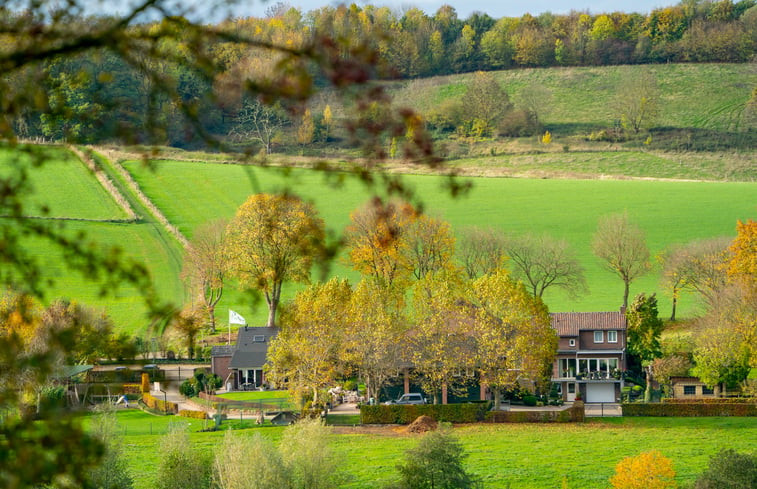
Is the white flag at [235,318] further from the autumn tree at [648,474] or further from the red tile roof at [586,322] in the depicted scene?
the autumn tree at [648,474]

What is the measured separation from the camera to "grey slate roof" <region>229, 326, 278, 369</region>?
5188cm

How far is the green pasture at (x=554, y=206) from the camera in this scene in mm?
62188

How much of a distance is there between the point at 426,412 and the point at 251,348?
1175 cm

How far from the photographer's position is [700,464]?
121ft

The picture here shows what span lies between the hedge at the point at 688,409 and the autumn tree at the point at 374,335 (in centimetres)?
1138

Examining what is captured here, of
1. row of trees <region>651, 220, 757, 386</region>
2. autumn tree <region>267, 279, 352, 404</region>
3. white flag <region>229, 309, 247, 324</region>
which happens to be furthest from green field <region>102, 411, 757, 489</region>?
white flag <region>229, 309, 247, 324</region>

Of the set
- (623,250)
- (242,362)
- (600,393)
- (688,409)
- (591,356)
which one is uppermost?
(623,250)

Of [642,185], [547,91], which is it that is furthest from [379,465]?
[547,91]

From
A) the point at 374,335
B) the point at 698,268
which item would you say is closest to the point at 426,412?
the point at 374,335

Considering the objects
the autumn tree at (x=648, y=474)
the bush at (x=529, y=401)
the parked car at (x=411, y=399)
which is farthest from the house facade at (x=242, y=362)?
the autumn tree at (x=648, y=474)

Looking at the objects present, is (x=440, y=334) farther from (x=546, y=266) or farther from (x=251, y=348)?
(x=546, y=266)

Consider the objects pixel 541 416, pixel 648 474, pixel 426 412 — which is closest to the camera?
pixel 648 474

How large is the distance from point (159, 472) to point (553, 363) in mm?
25915

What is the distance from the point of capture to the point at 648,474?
32156 mm
